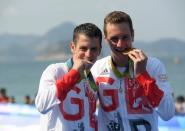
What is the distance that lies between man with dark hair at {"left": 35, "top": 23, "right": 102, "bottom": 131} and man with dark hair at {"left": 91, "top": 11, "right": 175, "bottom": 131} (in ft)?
0.30

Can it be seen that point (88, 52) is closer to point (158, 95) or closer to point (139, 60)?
point (139, 60)

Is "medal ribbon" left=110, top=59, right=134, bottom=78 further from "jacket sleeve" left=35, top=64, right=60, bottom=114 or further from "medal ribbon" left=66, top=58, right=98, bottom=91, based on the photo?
"jacket sleeve" left=35, top=64, right=60, bottom=114

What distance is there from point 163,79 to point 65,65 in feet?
2.33

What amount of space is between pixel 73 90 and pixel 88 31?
1.42ft

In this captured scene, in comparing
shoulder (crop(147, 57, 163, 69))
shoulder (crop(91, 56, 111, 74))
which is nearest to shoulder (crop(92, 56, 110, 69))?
shoulder (crop(91, 56, 111, 74))

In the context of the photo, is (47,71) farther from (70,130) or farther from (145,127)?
(145,127)

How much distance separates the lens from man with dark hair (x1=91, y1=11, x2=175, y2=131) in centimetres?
458

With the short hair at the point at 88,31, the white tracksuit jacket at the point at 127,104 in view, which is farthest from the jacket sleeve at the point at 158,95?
the short hair at the point at 88,31

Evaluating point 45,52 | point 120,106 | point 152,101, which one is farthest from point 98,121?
point 45,52

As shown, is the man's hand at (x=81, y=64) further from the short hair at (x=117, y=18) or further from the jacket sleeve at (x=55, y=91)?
the short hair at (x=117, y=18)

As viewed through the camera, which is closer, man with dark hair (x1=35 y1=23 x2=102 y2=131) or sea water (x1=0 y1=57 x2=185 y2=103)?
man with dark hair (x1=35 y1=23 x2=102 y2=131)

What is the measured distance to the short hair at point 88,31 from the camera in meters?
4.59

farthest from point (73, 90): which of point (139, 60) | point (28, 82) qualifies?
point (28, 82)

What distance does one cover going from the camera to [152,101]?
176 inches
